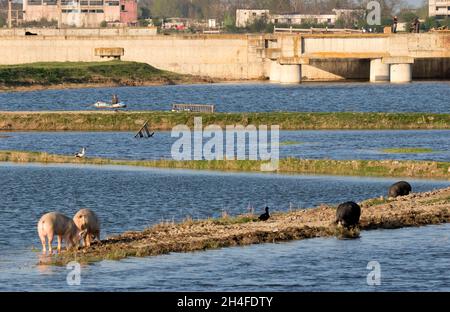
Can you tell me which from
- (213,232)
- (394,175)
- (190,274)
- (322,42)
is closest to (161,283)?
(190,274)

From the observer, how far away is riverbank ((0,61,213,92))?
181750 millimetres

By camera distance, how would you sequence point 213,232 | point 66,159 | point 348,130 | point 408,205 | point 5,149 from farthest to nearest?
point 348,130 < point 5,149 < point 66,159 < point 408,205 < point 213,232

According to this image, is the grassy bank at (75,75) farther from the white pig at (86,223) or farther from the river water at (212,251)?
the white pig at (86,223)

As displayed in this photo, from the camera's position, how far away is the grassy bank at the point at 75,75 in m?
182

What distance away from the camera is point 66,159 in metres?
83.2

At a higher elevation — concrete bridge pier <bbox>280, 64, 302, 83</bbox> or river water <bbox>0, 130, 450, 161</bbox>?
river water <bbox>0, 130, 450, 161</bbox>

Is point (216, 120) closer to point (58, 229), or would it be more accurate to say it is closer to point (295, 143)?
point (295, 143)

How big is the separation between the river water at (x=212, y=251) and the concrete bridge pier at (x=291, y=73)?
11775 cm

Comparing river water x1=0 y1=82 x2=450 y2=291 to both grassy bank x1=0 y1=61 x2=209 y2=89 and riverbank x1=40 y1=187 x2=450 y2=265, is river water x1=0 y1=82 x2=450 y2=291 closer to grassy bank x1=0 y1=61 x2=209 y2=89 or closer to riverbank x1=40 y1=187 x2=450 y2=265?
riverbank x1=40 y1=187 x2=450 y2=265

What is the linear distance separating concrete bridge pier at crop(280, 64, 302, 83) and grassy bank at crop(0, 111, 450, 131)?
285 ft

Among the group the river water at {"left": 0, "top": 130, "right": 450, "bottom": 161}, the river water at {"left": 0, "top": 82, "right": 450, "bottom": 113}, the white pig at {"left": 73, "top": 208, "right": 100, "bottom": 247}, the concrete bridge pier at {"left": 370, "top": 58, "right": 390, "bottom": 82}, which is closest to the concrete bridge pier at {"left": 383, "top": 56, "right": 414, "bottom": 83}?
the concrete bridge pier at {"left": 370, "top": 58, "right": 390, "bottom": 82}
